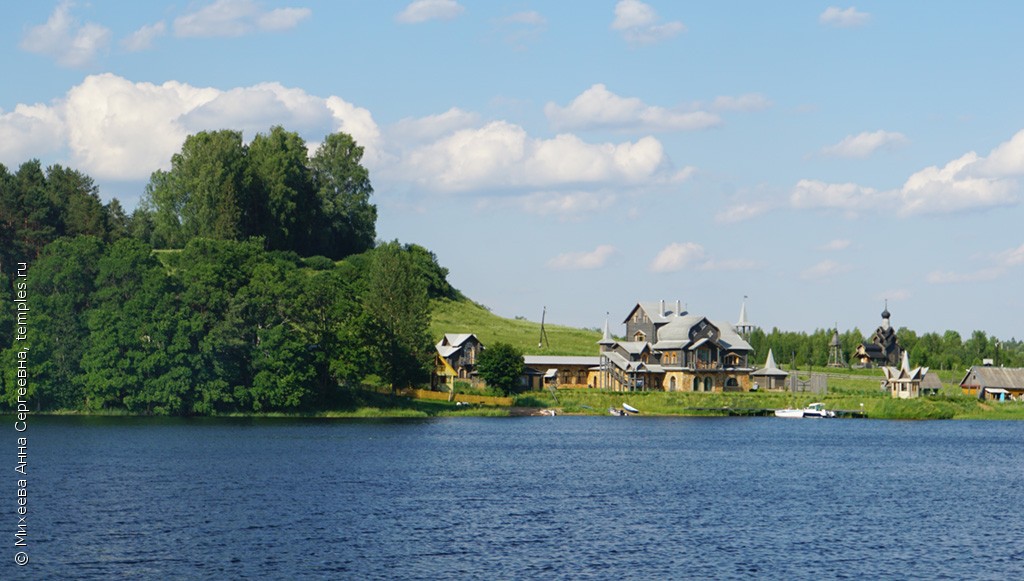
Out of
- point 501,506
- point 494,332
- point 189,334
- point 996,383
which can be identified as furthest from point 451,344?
point 501,506

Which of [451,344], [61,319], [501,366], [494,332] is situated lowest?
[501,366]

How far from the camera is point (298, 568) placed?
46125 mm

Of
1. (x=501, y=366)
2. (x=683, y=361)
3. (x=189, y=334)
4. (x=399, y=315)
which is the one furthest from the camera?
(x=683, y=361)

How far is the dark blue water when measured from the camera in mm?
47656

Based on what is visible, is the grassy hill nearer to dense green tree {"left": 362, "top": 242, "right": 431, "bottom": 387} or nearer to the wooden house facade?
the wooden house facade

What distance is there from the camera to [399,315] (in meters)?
134

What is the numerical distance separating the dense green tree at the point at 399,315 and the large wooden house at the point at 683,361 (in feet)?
117

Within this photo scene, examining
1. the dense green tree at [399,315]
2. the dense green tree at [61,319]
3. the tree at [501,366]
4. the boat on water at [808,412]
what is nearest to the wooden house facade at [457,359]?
the tree at [501,366]

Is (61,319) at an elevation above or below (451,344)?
above

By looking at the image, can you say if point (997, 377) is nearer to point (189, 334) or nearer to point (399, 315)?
point (399, 315)

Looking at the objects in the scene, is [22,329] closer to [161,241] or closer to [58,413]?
[58,413]

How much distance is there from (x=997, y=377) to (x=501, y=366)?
70.9m

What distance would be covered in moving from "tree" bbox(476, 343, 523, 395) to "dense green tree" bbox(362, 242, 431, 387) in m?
7.96

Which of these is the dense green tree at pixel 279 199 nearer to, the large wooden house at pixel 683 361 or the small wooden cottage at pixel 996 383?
the large wooden house at pixel 683 361
